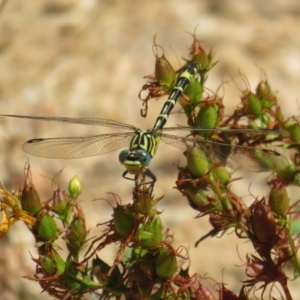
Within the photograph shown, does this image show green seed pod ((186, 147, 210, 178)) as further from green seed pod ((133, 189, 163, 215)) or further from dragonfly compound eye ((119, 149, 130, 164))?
dragonfly compound eye ((119, 149, 130, 164))

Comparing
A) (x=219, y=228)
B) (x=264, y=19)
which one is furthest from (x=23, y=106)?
(x=219, y=228)

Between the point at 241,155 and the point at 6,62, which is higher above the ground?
the point at 6,62

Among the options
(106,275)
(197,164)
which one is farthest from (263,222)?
(106,275)

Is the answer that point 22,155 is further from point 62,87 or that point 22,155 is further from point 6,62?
point 6,62

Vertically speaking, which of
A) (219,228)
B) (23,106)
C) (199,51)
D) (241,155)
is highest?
(23,106)

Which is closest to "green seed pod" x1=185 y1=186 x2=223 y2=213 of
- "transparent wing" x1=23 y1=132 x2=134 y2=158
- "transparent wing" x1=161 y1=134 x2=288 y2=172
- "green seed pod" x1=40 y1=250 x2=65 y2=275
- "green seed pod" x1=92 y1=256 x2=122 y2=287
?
"transparent wing" x1=161 y1=134 x2=288 y2=172

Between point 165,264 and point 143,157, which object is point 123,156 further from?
point 165,264

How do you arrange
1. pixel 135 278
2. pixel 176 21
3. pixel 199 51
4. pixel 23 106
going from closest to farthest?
pixel 135 278, pixel 199 51, pixel 23 106, pixel 176 21
